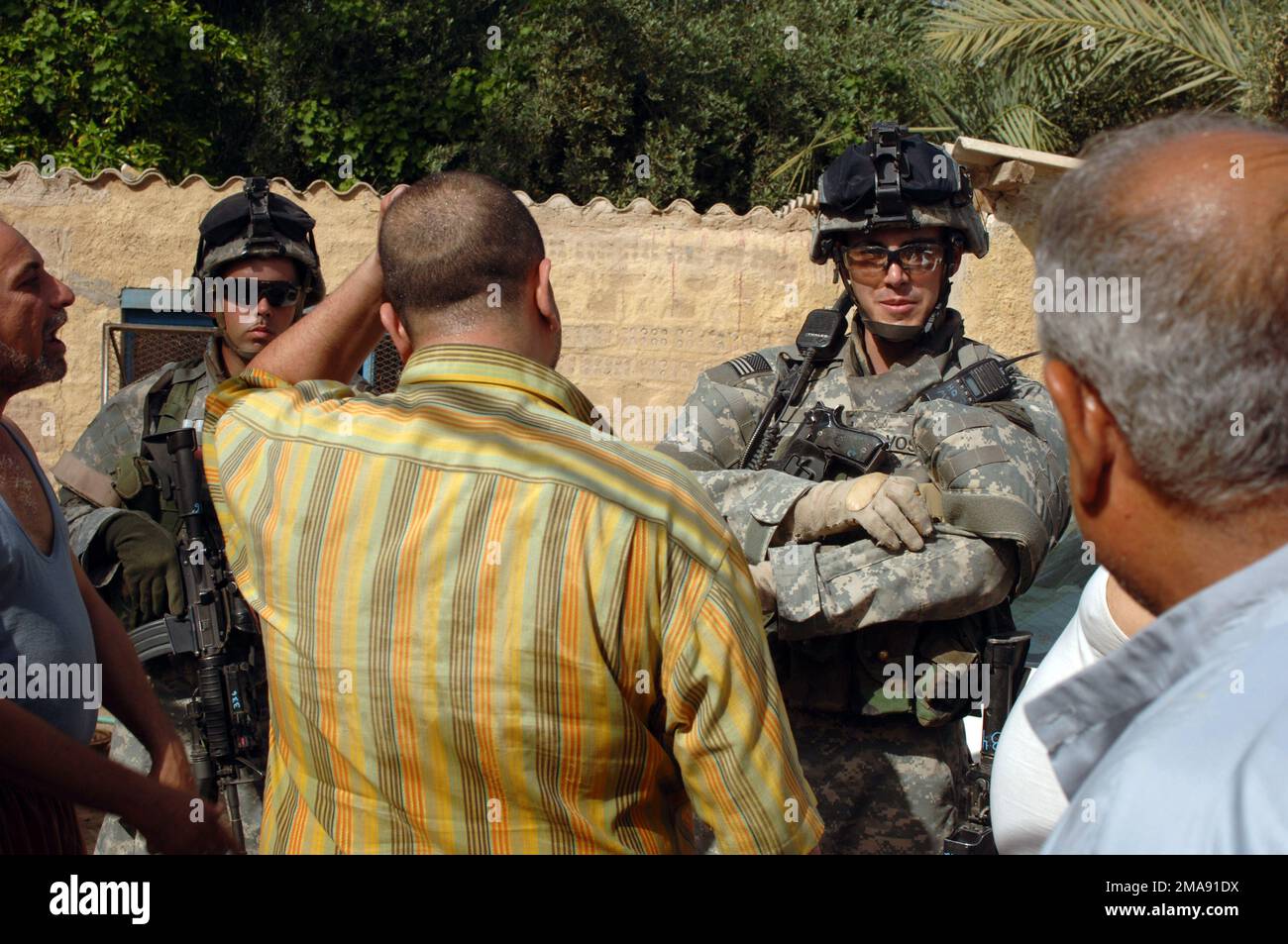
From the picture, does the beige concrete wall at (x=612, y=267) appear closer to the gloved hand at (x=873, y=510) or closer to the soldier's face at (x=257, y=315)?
the soldier's face at (x=257, y=315)

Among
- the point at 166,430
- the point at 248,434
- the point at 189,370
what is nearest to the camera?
the point at 248,434

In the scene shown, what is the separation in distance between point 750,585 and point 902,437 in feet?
4.64

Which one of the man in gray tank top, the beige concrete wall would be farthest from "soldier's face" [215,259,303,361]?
the beige concrete wall

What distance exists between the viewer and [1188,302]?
998mm

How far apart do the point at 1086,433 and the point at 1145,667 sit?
21 centimetres

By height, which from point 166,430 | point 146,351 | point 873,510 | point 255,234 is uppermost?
point 146,351

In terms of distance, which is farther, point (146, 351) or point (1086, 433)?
point (146, 351)

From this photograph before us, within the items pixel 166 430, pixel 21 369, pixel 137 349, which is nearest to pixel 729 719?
pixel 21 369

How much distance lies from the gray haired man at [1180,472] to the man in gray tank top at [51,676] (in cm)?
162

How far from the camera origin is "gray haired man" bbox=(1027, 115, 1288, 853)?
2.93ft

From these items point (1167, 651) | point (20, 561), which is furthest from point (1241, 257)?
point (20, 561)

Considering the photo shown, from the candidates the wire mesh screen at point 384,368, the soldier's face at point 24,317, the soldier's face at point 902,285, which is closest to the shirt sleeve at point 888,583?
the soldier's face at point 902,285

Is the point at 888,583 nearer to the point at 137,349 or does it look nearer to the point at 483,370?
the point at 483,370
